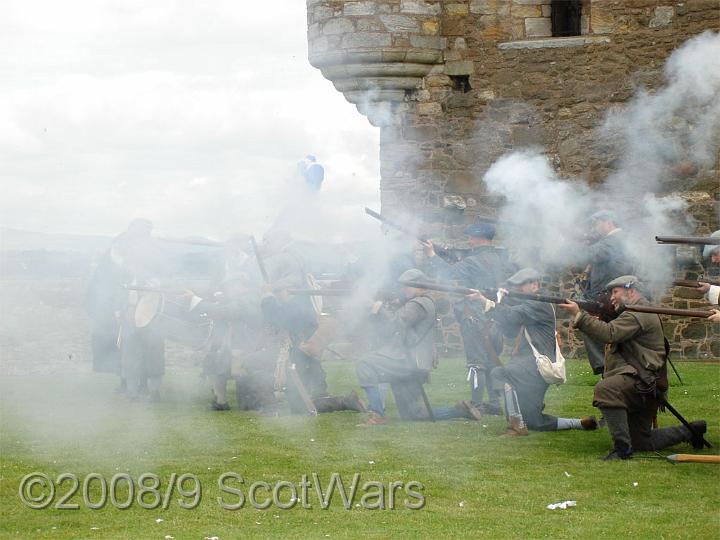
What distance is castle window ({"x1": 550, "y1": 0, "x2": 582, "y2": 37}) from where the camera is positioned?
18.5 m

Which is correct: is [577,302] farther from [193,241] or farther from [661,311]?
[193,241]

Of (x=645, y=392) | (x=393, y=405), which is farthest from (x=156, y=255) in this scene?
(x=645, y=392)

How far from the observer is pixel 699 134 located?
57.7ft

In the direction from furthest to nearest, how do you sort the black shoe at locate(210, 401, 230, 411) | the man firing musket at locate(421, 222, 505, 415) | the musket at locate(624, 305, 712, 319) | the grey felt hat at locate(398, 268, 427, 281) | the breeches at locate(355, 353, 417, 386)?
the black shoe at locate(210, 401, 230, 411)
the man firing musket at locate(421, 222, 505, 415)
the breeches at locate(355, 353, 417, 386)
the grey felt hat at locate(398, 268, 427, 281)
the musket at locate(624, 305, 712, 319)

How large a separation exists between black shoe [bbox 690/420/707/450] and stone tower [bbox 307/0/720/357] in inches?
301

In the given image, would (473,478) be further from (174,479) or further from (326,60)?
(326,60)

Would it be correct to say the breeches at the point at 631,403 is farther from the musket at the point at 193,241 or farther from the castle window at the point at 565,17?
the castle window at the point at 565,17

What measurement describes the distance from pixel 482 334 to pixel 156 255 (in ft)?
10.3

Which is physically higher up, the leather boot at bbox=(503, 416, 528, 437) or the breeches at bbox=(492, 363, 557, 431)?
the breeches at bbox=(492, 363, 557, 431)

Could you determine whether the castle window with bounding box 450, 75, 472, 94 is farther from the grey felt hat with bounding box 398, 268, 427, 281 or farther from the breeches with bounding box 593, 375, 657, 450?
the breeches with bounding box 593, 375, 657, 450

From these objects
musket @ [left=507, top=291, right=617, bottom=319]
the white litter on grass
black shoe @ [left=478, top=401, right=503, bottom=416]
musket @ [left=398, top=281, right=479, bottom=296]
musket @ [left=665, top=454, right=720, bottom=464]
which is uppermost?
musket @ [left=398, top=281, right=479, bottom=296]

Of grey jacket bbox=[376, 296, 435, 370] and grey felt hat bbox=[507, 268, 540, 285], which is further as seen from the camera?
grey jacket bbox=[376, 296, 435, 370]

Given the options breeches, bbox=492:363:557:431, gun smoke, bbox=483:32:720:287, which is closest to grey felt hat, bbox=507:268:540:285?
breeches, bbox=492:363:557:431

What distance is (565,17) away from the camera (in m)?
18.7
